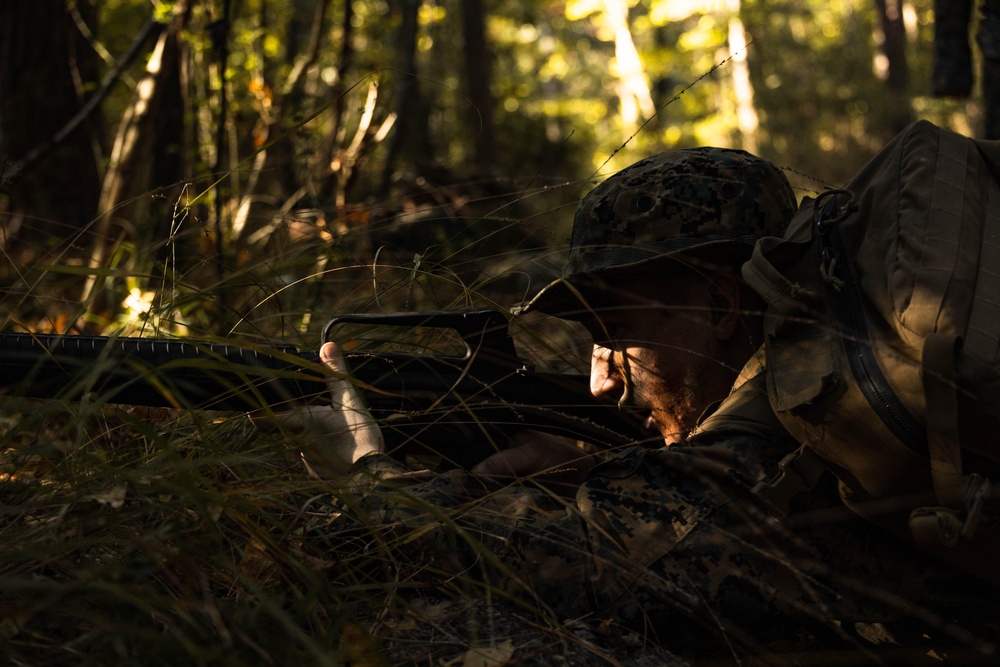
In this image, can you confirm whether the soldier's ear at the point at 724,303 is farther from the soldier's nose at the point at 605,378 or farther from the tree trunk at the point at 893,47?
the tree trunk at the point at 893,47

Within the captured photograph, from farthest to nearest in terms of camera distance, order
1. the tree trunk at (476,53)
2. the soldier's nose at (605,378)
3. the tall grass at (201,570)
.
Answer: the tree trunk at (476,53)
the soldier's nose at (605,378)
the tall grass at (201,570)

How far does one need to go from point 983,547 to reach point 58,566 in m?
1.86

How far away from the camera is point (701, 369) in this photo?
2596mm

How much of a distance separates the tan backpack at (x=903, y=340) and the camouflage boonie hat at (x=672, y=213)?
28cm

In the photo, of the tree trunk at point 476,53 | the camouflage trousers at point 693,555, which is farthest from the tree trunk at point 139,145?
the tree trunk at point 476,53

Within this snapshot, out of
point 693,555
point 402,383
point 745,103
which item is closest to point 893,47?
point 745,103

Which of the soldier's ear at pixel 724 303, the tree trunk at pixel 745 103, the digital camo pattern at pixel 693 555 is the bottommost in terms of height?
the tree trunk at pixel 745 103

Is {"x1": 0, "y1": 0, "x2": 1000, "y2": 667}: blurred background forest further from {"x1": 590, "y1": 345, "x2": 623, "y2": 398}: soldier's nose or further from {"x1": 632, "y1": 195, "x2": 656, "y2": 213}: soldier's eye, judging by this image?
{"x1": 590, "y1": 345, "x2": 623, "y2": 398}: soldier's nose

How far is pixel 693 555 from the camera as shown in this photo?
2.14 m

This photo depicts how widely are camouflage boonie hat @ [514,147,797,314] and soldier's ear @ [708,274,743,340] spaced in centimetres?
7

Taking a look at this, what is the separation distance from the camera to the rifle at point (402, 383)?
223 cm

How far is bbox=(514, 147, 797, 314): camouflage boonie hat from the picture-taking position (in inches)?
101

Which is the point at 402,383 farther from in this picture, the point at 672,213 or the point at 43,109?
the point at 43,109

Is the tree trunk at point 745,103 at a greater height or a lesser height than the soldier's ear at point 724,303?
lesser
